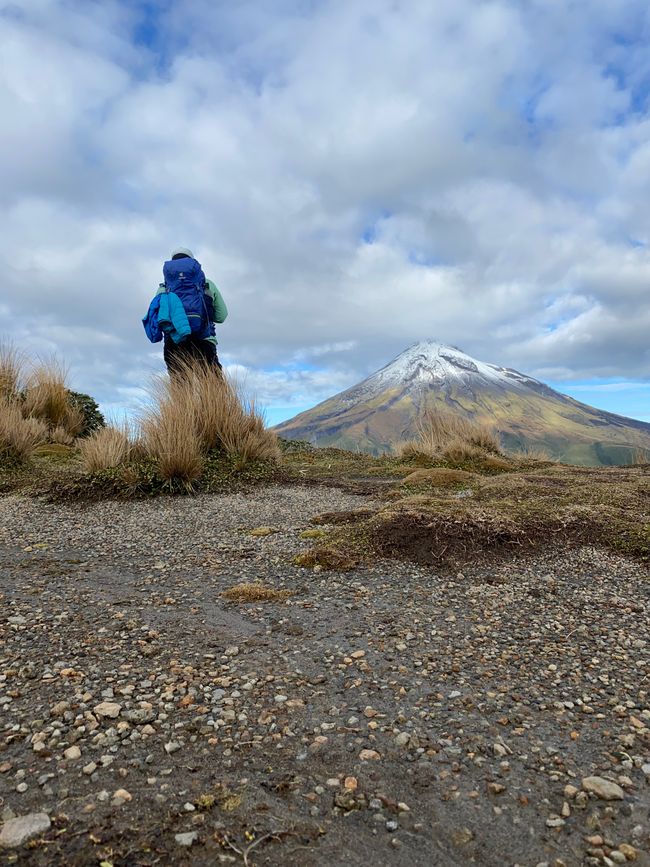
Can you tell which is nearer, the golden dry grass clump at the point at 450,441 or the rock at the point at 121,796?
the rock at the point at 121,796

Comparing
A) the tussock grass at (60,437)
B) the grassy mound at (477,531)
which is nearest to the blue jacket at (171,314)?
the tussock grass at (60,437)

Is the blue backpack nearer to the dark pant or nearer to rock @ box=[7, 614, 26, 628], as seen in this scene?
the dark pant

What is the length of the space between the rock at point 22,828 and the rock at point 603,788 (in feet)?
5.43

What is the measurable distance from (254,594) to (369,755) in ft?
5.51

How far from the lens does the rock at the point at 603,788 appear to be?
1636mm

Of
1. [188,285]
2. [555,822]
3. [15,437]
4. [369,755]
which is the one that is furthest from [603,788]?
[15,437]

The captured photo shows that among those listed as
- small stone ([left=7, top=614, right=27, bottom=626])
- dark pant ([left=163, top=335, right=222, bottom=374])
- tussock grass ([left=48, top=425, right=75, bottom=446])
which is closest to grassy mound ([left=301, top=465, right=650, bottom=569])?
small stone ([left=7, top=614, right=27, bottom=626])

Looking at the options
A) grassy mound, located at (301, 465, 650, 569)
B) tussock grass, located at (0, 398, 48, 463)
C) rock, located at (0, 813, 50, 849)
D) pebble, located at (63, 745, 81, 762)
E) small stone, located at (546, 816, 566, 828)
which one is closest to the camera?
rock, located at (0, 813, 50, 849)

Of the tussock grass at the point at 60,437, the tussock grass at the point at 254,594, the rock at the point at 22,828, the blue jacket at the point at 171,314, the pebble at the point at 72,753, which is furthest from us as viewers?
the tussock grass at the point at 60,437

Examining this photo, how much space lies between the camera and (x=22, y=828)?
56.0 inches

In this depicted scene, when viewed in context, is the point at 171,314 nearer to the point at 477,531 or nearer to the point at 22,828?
the point at 477,531

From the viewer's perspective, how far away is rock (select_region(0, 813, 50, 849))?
1.38 meters

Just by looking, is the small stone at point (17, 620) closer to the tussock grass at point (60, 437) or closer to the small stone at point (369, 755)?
the small stone at point (369, 755)

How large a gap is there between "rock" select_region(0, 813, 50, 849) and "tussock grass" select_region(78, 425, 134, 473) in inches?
220
